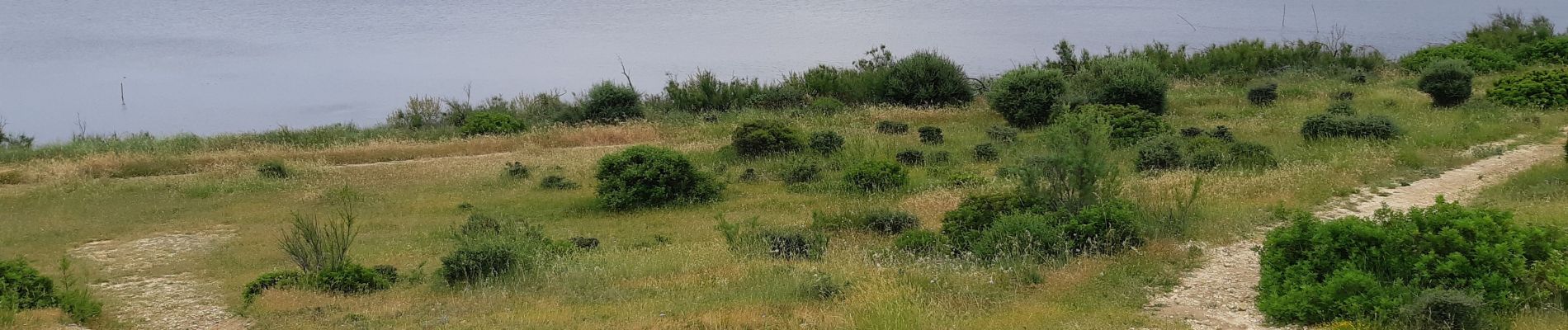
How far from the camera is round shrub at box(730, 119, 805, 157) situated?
23031 millimetres

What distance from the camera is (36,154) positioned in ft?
87.7

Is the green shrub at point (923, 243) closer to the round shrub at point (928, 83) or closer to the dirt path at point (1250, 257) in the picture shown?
the dirt path at point (1250, 257)

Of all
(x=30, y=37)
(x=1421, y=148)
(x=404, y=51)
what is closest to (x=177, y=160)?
(x=1421, y=148)

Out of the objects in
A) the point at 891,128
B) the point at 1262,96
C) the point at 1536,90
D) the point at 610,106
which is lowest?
the point at 891,128

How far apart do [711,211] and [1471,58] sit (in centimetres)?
2559

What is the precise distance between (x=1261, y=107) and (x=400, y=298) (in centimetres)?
2250

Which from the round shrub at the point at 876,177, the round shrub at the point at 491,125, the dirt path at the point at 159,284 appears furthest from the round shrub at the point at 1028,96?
the dirt path at the point at 159,284

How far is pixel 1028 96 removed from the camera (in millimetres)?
26312

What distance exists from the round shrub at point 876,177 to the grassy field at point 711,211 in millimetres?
239

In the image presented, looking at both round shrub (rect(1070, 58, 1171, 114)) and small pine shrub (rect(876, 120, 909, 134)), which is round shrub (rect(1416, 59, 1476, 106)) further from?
small pine shrub (rect(876, 120, 909, 134))

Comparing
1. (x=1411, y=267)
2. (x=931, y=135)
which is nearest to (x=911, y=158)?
(x=931, y=135)

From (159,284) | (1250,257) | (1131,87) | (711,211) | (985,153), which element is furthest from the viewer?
(1131,87)

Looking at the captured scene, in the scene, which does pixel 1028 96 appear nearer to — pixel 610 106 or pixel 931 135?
pixel 931 135

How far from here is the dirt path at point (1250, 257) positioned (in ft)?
28.1
